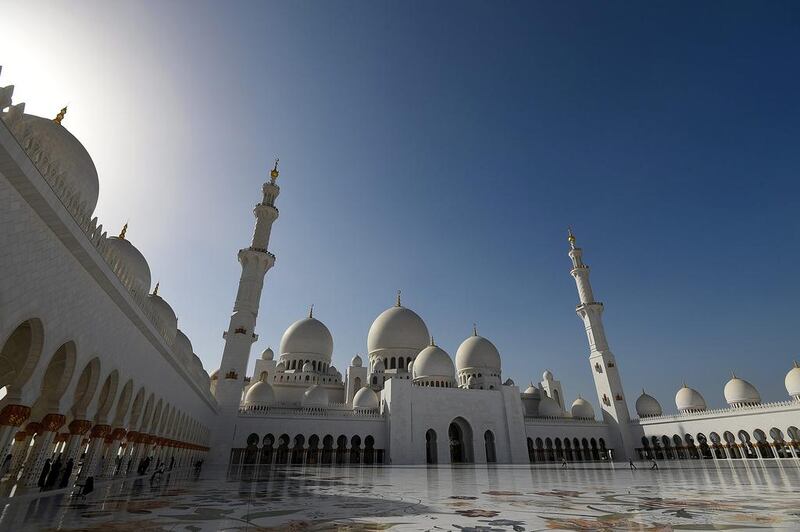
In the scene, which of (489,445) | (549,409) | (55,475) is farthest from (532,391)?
(55,475)

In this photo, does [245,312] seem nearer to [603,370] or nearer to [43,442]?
[43,442]

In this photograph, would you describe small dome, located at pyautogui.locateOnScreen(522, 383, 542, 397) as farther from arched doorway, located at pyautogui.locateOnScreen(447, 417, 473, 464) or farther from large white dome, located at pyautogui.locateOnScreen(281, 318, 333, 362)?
large white dome, located at pyautogui.locateOnScreen(281, 318, 333, 362)

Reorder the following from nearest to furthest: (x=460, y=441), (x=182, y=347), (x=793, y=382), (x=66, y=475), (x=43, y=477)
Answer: (x=43, y=477) < (x=66, y=475) < (x=182, y=347) < (x=793, y=382) < (x=460, y=441)

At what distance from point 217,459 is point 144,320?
1595 centimetres

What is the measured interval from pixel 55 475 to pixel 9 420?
7.42 feet

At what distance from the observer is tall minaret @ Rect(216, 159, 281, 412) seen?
23.6 m

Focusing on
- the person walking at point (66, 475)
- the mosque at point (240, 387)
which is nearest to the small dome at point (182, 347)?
the mosque at point (240, 387)

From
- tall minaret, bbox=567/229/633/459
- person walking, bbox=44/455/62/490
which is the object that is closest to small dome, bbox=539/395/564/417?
tall minaret, bbox=567/229/633/459

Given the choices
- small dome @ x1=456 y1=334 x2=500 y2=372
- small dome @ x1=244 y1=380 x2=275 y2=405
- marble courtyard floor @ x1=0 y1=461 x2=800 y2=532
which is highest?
small dome @ x1=456 y1=334 x2=500 y2=372

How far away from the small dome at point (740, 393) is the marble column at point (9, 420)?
37.8 m

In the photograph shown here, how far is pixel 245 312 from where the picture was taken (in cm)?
2473

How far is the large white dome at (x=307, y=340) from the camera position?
108 feet

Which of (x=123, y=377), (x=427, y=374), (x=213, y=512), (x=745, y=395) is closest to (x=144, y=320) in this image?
(x=123, y=377)

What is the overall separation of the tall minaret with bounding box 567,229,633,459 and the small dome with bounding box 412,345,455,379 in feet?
40.6
